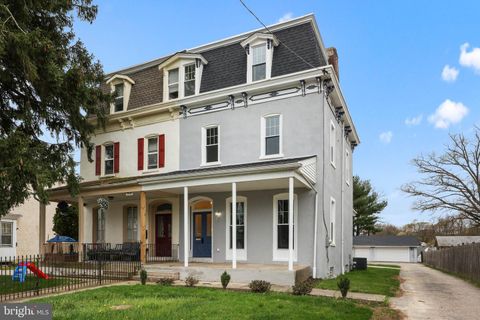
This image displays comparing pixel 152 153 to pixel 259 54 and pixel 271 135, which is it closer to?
pixel 271 135

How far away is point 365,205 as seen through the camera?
171 feet

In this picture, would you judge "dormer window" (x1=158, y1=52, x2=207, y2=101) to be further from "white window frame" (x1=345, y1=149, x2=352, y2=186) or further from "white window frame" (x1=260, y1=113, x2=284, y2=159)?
"white window frame" (x1=345, y1=149, x2=352, y2=186)

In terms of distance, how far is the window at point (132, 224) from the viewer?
2011 cm

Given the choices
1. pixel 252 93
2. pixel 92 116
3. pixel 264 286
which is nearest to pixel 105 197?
pixel 92 116

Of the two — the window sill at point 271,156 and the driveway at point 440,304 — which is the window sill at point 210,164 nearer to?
the window sill at point 271,156

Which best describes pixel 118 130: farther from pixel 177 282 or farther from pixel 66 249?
pixel 177 282

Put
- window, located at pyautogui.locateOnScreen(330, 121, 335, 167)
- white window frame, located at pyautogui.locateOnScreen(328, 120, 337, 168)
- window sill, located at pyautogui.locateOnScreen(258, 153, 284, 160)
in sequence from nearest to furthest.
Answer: window sill, located at pyautogui.locateOnScreen(258, 153, 284, 160)
white window frame, located at pyautogui.locateOnScreen(328, 120, 337, 168)
window, located at pyautogui.locateOnScreen(330, 121, 335, 167)

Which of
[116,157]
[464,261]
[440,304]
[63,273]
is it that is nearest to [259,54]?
[116,157]

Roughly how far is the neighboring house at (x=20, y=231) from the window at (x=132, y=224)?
12.5m

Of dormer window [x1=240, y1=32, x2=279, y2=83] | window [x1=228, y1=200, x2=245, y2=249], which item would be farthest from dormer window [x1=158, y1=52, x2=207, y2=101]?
window [x1=228, y1=200, x2=245, y2=249]

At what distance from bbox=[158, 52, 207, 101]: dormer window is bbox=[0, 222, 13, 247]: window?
17611 mm

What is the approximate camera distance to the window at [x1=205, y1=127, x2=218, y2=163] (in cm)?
1778

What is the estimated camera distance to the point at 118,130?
2067 centimetres

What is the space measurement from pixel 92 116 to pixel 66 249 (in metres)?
7.50
